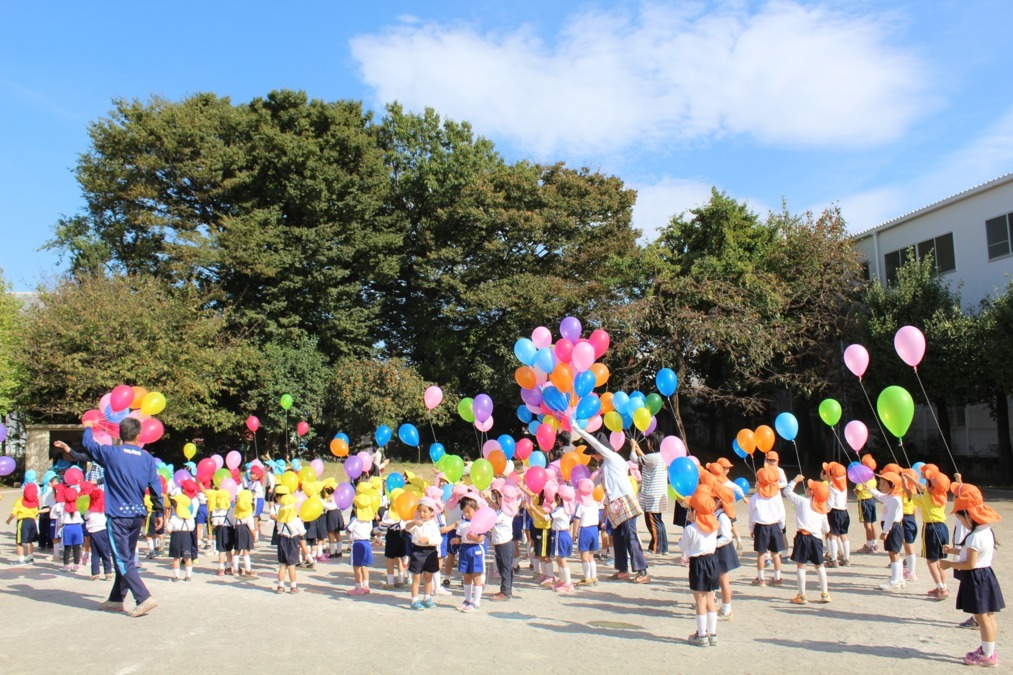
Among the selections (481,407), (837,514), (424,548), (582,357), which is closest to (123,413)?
(424,548)

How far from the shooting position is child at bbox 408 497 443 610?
7.75 meters

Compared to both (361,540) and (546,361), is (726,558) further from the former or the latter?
(546,361)

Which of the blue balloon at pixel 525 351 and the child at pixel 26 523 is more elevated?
the blue balloon at pixel 525 351

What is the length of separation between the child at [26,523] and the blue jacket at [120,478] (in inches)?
189

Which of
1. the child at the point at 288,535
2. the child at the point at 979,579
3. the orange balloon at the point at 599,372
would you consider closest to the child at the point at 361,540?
the child at the point at 288,535

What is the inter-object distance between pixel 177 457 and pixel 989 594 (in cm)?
2688

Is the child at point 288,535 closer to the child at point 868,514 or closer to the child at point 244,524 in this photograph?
the child at point 244,524

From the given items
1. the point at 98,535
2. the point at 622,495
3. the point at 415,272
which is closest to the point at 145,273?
the point at 415,272

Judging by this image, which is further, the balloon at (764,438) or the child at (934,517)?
the balloon at (764,438)

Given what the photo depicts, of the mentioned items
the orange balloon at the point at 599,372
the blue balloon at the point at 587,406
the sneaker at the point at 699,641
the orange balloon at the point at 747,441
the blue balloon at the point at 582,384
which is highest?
the orange balloon at the point at 599,372

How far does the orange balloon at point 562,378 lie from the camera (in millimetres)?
10633

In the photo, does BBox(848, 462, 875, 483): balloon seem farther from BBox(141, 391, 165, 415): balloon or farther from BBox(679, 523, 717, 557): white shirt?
BBox(141, 391, 165, 415): balloon

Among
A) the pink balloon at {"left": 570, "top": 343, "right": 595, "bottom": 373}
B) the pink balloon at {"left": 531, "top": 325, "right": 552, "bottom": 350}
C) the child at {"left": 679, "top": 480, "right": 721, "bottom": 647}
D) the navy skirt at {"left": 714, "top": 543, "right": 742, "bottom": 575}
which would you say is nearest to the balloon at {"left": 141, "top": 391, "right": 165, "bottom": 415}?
the pink balloon at {"left": 570, "top": 343, "right": 595, "bottom": 373}

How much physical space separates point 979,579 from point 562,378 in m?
5.86
